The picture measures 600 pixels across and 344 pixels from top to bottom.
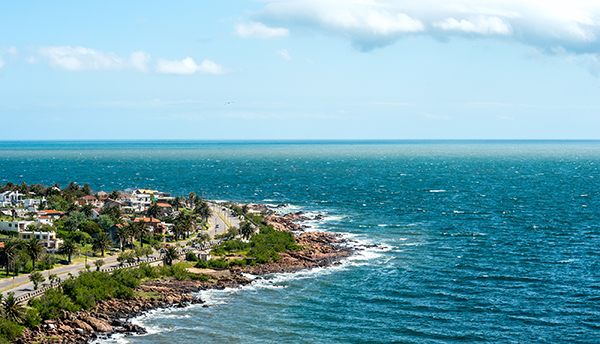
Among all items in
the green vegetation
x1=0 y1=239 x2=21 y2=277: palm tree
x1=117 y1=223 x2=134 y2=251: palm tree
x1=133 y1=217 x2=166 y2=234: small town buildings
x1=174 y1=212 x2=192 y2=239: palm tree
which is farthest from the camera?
x1=133 y1=217 x2=166 y2=234: small town buildings

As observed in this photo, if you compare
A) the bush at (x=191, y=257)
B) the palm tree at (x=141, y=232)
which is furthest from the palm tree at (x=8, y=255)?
the bush at (x=191, y=257)

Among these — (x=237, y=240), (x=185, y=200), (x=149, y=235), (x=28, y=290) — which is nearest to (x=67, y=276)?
(x=28, y=290)

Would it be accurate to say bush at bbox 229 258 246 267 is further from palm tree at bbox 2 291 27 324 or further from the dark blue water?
palm tree at bbox 2 291 27 324

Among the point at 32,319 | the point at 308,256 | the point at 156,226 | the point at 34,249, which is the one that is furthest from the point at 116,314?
the point at 156,226

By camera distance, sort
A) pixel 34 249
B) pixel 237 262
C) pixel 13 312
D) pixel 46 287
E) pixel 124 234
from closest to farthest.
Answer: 1. pixel 13 312
2. pixel 46 287
3. pixel 34 249
4. pixel 237 262
5. pixel 124 234

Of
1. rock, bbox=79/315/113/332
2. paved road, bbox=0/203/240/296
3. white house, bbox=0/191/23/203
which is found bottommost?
rock, bbox=79/315/113/332

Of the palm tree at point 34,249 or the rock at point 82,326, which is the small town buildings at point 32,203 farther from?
the rock at point 82,326

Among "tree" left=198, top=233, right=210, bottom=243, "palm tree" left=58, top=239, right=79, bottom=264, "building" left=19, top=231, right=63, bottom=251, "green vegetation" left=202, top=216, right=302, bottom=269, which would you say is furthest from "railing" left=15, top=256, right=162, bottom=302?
"building" left=19, top=231, right=63, bottom=251

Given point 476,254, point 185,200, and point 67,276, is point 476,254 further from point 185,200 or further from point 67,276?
point 185,200

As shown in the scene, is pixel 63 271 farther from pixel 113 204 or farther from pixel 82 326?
pixel 113 204
